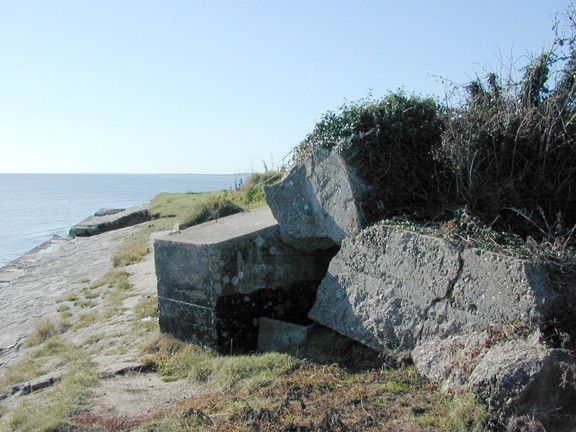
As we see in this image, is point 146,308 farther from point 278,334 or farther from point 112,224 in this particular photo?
point 112,224

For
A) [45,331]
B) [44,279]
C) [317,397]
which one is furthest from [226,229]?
[44,279]

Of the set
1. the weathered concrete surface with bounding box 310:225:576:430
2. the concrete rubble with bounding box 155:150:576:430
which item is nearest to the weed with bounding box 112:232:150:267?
the concrete rubble with bounding box 155:150:576:430

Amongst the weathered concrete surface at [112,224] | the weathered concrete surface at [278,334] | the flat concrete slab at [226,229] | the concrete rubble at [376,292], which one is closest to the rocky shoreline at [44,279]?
the weathered concrete surface at [112,224]

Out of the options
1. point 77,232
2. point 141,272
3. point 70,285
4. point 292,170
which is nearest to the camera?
point 292,170

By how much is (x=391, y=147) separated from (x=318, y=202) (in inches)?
36.5

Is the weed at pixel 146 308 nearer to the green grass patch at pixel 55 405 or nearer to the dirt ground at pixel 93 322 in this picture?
the dirt ground at pixel 93 322

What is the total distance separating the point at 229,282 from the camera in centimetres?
550

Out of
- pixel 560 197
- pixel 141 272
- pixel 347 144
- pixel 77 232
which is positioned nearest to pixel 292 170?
pixel 347 144

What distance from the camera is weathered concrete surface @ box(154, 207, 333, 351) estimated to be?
5.45 metres

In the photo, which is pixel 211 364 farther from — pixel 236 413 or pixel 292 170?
pixel 292 170

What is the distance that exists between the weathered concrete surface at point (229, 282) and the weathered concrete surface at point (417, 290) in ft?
3.31

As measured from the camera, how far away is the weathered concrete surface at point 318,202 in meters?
5.04

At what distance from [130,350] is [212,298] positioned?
1313 mm

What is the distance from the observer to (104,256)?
46.4 feet
